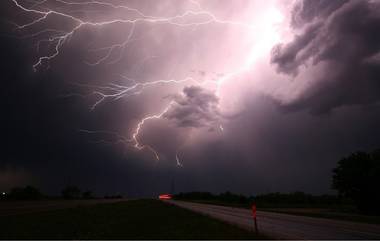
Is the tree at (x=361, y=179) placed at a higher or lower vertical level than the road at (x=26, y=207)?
higher

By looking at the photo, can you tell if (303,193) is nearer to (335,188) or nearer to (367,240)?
(335,188)

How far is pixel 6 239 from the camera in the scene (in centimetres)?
1387

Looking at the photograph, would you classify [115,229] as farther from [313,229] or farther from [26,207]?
[26,207]

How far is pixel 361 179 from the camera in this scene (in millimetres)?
42156

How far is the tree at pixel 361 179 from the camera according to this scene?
134 feet

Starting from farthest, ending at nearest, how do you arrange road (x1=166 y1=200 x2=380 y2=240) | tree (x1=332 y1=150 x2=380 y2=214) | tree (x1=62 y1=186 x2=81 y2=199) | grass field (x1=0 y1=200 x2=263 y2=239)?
tree (x1=62 y1=186 x2=81 y2=199) < tree (x1=332 y1=150 x2=380 y2=214) < road (x1=166 y1=200 x2=380 y2=240) < grass field (x1=0 y1=200 x2=263 y2=239)

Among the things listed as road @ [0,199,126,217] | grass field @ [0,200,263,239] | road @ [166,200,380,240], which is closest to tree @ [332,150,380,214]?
road @ [166,200,380,240]

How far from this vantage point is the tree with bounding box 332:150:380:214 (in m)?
40.8

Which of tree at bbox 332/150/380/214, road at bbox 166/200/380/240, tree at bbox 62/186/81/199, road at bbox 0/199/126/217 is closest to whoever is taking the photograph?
road at bbox 166/200/380/240

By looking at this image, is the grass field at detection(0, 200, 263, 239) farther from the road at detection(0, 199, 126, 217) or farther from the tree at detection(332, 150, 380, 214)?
the tree at detection(332, 150, 380, 214)

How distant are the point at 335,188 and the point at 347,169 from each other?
2797 millimetres

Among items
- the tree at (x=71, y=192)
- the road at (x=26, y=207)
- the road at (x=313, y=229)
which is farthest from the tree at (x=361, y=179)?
the tree at (x=71, y=192)

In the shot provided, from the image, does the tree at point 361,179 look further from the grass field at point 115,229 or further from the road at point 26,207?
the road at point 26,207

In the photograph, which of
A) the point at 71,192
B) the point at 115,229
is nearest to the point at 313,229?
the point at 115,229
